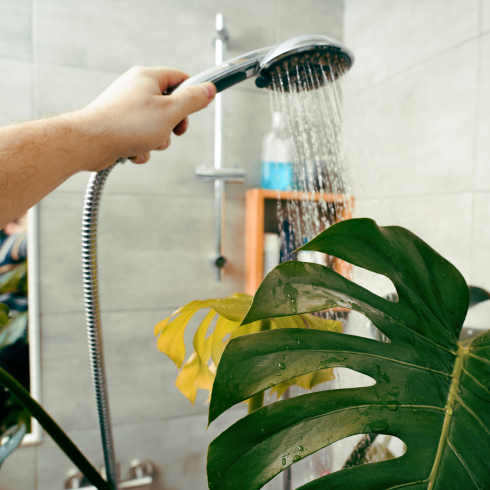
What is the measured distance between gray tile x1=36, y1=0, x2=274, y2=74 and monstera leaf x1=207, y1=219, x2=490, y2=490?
1004 mm

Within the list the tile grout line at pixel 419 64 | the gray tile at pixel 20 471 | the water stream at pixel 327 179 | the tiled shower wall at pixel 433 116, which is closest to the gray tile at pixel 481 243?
the tiled shower wall at pixel 433 116

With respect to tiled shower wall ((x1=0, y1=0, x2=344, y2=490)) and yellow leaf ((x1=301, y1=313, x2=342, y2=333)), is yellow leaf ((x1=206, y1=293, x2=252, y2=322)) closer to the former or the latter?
yellow leaf ((x1=301, y1=313, x2=342, y2=333))

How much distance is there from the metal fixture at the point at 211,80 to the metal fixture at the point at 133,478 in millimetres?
659

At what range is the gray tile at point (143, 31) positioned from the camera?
Answer: 3.12 feet

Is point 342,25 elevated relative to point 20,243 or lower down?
elevated

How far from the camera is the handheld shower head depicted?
0.49 metres

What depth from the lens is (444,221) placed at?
0.88m

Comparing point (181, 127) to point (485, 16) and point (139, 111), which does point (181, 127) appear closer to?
point (139, 111)

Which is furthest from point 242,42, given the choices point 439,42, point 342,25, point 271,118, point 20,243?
point 20,243

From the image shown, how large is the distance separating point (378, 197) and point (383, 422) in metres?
0.95

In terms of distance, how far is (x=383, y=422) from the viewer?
239 millimetres

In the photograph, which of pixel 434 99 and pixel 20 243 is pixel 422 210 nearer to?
pixel 434 99

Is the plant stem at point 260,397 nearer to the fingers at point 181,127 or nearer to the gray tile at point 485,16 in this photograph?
the fingers at point 181,127

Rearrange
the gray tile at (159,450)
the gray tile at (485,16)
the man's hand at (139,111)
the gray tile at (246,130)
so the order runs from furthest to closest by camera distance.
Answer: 1. the gray tile at (246,130)
2. the gray tile at (159,450)
3. the gray tile at (485,16)
4. the man's hand at (139,111)
